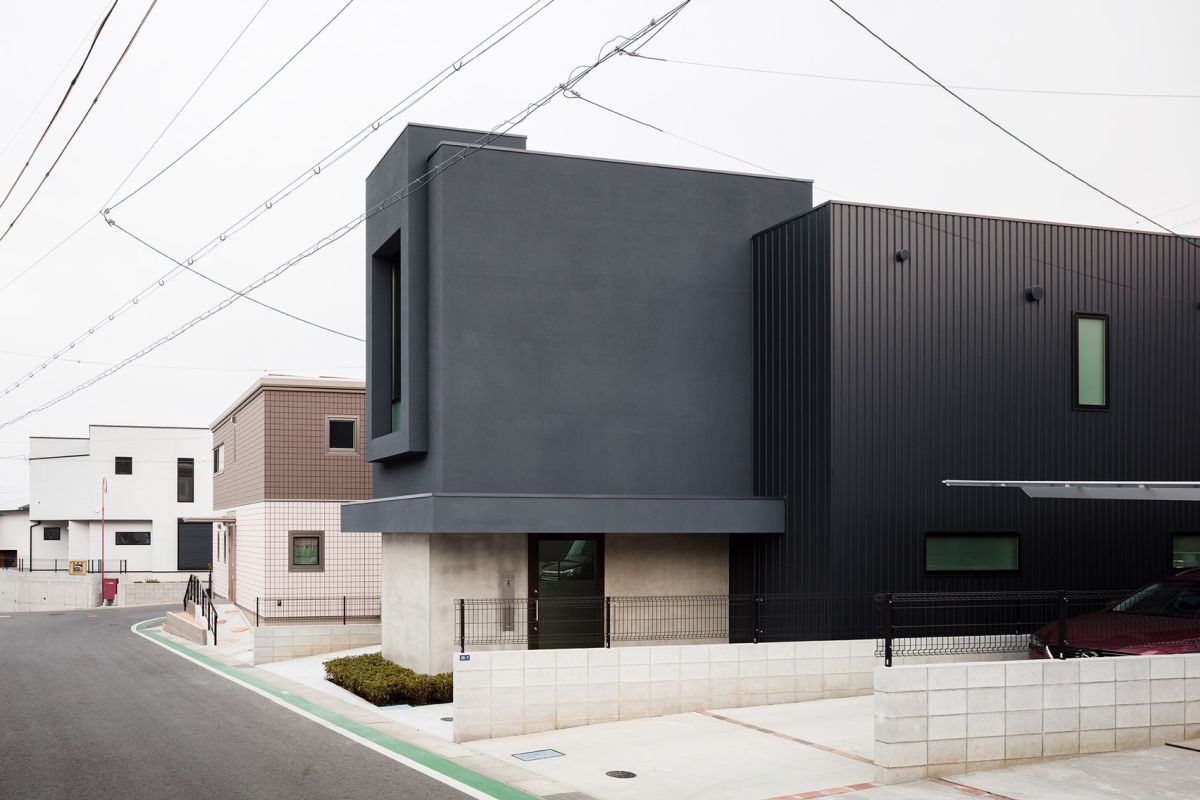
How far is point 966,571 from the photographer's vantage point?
17906 millimetres

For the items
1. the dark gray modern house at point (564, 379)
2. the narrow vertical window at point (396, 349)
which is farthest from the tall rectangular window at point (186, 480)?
the dark gray modern house at point (564, 379)

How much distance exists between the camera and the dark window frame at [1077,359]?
18.9m

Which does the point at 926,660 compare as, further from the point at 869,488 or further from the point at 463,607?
the point at 463,607

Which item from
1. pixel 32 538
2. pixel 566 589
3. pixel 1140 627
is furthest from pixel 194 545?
pixel 1140 627

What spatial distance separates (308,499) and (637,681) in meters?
15.6

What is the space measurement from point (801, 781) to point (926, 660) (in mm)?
6423

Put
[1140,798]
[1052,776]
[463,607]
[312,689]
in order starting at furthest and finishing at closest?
[312,689], [463,607], [1052,776], [1140,798]

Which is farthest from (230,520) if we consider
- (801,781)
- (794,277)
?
(801,781)

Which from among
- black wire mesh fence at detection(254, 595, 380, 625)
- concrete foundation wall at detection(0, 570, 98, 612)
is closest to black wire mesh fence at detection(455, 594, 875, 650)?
black wire mesh fence at detection(254, 595, 380, 625)

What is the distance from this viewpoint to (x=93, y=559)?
54.7 metres

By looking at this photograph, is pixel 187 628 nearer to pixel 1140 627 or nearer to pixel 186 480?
pixel 1140 627

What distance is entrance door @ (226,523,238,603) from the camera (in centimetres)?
3303

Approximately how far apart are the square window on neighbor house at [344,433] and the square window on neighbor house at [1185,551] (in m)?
18.3

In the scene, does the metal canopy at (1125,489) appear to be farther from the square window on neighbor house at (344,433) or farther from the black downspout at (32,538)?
the black downspout at (32,538)
